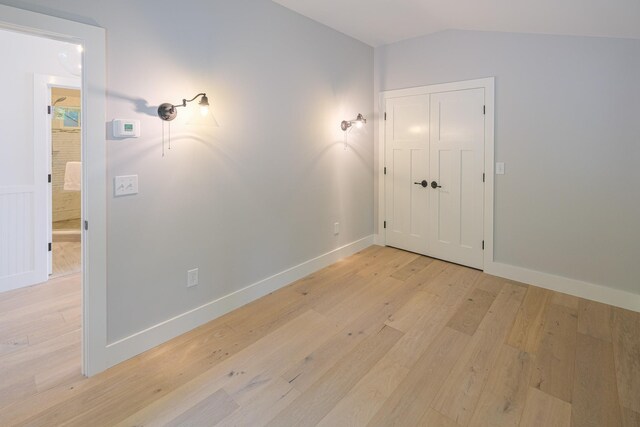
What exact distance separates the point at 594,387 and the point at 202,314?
2610 millimetres

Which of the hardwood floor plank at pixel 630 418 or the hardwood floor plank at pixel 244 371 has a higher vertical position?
the hardwood floor plank at pixel 244 371

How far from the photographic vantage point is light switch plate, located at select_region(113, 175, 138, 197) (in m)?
2.03

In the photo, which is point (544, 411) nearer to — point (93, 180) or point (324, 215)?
point (324, 215)

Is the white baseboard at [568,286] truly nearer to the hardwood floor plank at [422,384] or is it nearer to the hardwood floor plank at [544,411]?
the hardwood floor plank at [422,384]

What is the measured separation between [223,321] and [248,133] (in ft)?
5.16

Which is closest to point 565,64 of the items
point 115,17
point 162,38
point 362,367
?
point 362,367

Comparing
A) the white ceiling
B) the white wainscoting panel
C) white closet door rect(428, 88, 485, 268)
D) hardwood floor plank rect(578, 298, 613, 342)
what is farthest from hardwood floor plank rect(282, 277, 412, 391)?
the white wainscoting panel

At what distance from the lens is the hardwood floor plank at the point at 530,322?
2.30 metres

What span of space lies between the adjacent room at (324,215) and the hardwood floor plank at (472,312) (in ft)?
0.09

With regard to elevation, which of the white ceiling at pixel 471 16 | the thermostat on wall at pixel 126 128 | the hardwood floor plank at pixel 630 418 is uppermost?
the white ceiling at pixel 471 16

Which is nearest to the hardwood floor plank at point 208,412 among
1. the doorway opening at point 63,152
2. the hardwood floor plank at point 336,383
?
the hardwood floor plank at point 336,383

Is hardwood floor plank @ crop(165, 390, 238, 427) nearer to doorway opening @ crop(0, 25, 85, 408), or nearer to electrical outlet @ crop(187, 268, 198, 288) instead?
electrical outlet @ crop(187, 268, 198, 288)

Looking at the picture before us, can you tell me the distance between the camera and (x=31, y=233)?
3285 mm

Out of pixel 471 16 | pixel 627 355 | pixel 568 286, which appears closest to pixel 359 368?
pixel 627 355
